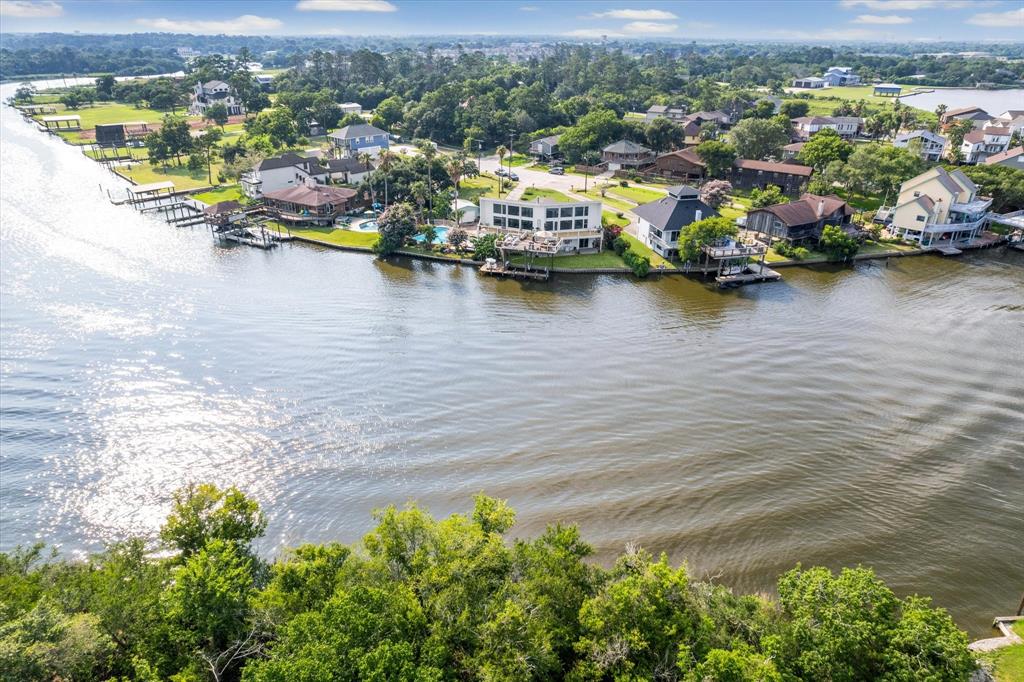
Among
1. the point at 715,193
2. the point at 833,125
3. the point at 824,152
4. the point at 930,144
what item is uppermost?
the point at 833,125

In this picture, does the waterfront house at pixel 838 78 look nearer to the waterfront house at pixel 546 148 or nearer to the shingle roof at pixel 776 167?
the waterfront house at pixel 546 148

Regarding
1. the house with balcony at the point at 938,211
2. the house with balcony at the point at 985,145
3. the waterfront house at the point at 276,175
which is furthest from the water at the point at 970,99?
the waterfront house at the point at 276,175

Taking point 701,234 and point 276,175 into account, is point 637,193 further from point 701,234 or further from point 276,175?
point 276,175

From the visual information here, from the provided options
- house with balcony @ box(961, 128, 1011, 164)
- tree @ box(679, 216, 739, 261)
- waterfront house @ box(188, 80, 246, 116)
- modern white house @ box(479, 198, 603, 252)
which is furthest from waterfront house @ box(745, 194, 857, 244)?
waterfront house @ box(188, 80, 246, 116)

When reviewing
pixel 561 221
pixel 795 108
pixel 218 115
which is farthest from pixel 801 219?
pixel 218 115

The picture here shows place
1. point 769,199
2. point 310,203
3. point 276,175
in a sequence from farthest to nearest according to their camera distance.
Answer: point 276,175 → point 769,199 → point 310,203

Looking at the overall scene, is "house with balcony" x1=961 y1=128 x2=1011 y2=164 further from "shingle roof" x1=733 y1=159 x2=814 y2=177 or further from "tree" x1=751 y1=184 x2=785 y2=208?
"tree" x1=751 y1=184 x2=785 y2=208

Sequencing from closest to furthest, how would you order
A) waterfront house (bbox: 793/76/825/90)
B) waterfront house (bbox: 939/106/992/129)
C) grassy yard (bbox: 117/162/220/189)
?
grassy yard (bbox: 117/162/220/189)
waterfront house (bbox: 939/106/992/129)
waterfront house (bbox: 793/76/825/90)
